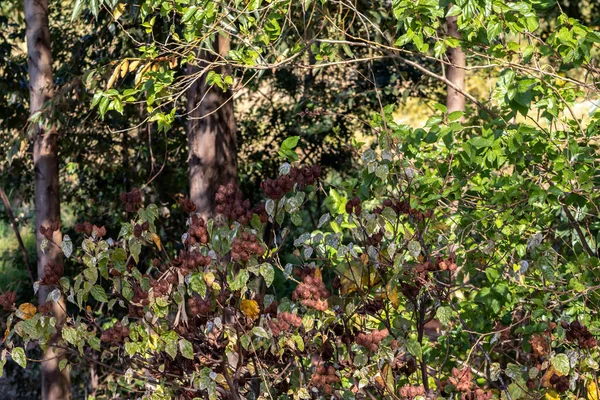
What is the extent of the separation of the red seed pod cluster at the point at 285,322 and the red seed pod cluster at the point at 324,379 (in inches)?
8.7

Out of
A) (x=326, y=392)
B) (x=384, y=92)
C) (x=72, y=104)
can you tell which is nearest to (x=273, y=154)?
(x=384, y=92)

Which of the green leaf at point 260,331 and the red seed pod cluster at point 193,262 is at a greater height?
the red seed pod cluster at point 193,262

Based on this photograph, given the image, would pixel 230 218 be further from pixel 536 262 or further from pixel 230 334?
pixel 536 262

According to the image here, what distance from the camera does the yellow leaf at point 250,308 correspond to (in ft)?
11.7

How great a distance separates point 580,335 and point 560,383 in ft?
0.86

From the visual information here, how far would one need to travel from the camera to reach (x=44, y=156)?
21.9 ft

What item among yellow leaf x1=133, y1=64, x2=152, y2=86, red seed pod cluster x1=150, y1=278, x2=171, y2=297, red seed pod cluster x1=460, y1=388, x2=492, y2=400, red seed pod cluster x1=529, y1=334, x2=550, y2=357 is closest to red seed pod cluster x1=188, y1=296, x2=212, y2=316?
red seed pod cluster x1=150, y1=278, x2=171, y2=297

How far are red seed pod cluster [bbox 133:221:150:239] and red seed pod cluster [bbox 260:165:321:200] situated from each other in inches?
25.9

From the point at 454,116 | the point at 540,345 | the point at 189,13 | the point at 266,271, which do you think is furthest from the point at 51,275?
the point at 540,345

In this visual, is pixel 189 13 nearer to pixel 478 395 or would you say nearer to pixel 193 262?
pixel 193 262

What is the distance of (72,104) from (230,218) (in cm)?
422

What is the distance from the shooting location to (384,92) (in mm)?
8938

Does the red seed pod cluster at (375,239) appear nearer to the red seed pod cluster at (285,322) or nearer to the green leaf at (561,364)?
the red seed pod cluster at (285,322)

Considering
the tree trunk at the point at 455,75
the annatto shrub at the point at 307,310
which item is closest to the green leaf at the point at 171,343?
the annatto shrub at the point at 307,310
